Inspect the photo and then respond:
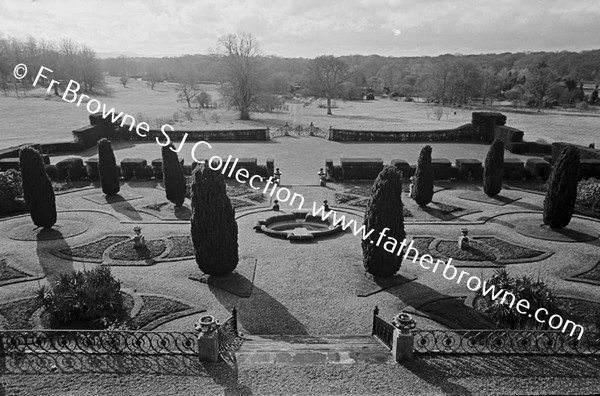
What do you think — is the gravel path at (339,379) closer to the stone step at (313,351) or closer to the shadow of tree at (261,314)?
the stone step at (313,351)

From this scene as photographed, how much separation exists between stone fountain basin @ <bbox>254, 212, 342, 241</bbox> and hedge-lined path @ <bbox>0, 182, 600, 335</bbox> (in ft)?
1.37

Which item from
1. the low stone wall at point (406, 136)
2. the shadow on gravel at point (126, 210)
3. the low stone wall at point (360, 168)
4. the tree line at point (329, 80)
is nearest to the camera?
the shadow on gravel at point (126, 210)

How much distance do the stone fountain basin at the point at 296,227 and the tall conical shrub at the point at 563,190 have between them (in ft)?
28.4

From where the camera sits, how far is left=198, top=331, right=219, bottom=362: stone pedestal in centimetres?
885

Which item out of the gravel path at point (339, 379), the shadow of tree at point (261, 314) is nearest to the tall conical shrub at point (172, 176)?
the shadow of tree at point (261, 314)

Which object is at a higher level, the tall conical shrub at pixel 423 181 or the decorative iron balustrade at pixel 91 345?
the tall conical shrub at pixel 423 181

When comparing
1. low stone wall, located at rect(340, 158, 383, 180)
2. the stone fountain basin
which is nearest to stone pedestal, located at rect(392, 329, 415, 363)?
the stone fountain basin

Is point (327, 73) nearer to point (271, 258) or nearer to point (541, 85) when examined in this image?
point (541, 85)

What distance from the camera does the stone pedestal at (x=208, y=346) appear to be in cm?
885

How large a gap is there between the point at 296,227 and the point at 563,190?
1093cm

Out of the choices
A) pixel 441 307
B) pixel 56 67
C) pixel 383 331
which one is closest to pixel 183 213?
pixel 441 307

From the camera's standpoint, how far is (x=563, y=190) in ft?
57.3

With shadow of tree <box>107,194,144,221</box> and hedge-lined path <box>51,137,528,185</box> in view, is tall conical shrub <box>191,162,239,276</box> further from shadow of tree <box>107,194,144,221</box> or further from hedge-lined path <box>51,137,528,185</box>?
hedge-lined path <box>51,137,528,185</box>

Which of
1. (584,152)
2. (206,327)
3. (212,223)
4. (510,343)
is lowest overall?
(510,343)
